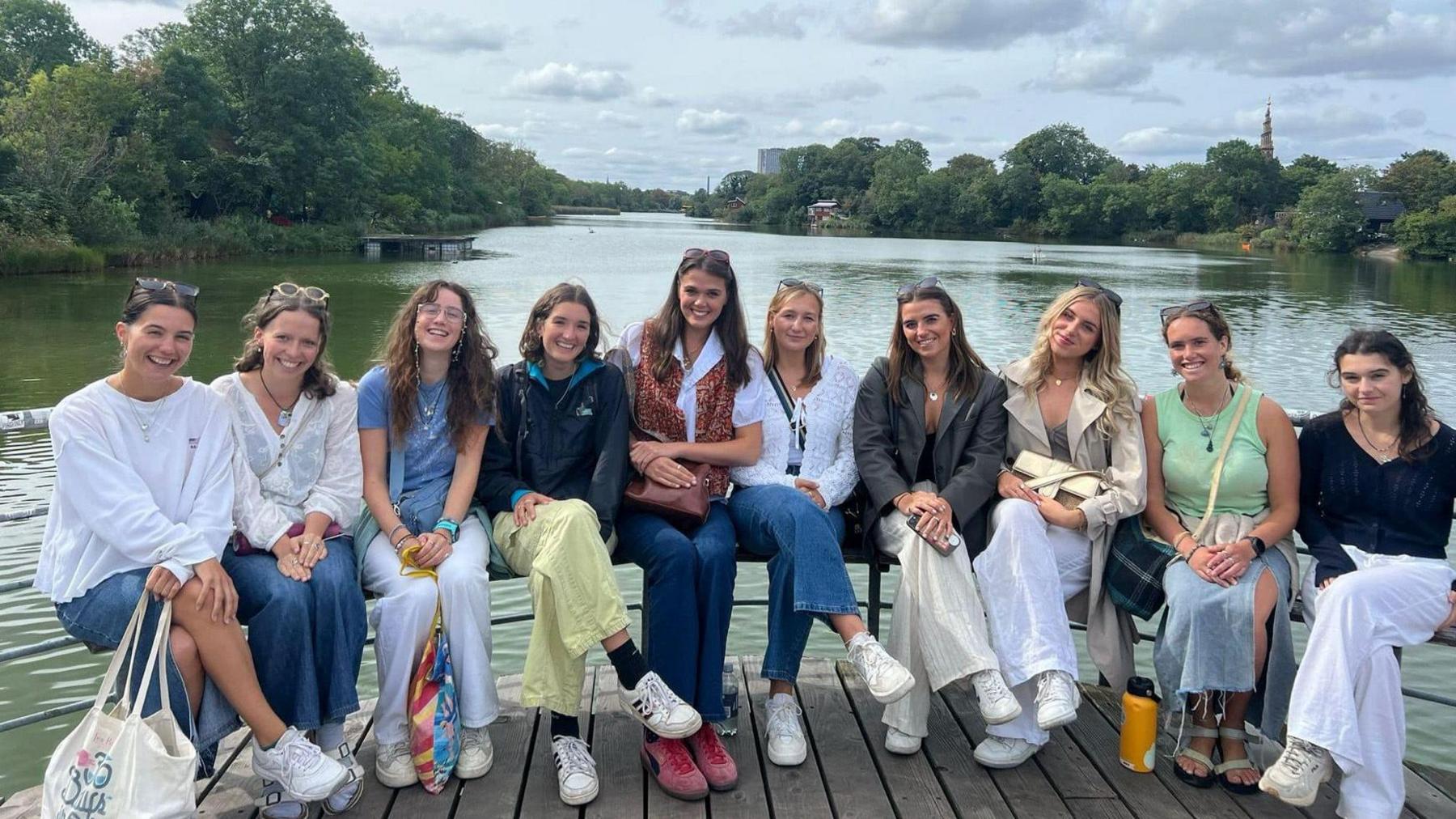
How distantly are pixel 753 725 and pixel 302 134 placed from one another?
51.4m

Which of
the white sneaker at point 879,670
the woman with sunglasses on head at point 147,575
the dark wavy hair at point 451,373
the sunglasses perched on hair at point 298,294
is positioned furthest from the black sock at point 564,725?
the sunglasses perched on hair at point 298,294

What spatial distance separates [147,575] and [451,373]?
1.18 meters

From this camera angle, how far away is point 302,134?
4853 centimetres

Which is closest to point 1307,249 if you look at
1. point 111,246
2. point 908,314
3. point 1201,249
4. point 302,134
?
point 1201,249

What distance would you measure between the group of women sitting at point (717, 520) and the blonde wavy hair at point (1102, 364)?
1cm

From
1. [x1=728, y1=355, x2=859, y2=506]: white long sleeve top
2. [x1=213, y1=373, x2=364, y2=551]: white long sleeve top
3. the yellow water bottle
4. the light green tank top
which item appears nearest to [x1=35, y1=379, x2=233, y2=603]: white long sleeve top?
[x1=213, y1=373, x2=364, y2=551]: white long sleeve top

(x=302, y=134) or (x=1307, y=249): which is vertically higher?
(x=302, y=134)

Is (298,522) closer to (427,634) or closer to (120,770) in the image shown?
(427,634)

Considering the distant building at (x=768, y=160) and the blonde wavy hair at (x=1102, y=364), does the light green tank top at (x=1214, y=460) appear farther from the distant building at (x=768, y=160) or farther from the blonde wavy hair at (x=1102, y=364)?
the distant building at (x=768, y=160)

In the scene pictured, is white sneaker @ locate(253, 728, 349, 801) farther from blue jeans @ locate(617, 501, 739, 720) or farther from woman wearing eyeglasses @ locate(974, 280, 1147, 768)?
woman wearing eyeglasses @ locate(974, 280, 1147, 768)

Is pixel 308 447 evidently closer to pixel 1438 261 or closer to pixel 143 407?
pixel 143 407

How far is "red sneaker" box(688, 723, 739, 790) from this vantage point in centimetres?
309

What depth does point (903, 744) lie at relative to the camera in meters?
3.36

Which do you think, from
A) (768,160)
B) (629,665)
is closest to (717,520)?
(629,665)
